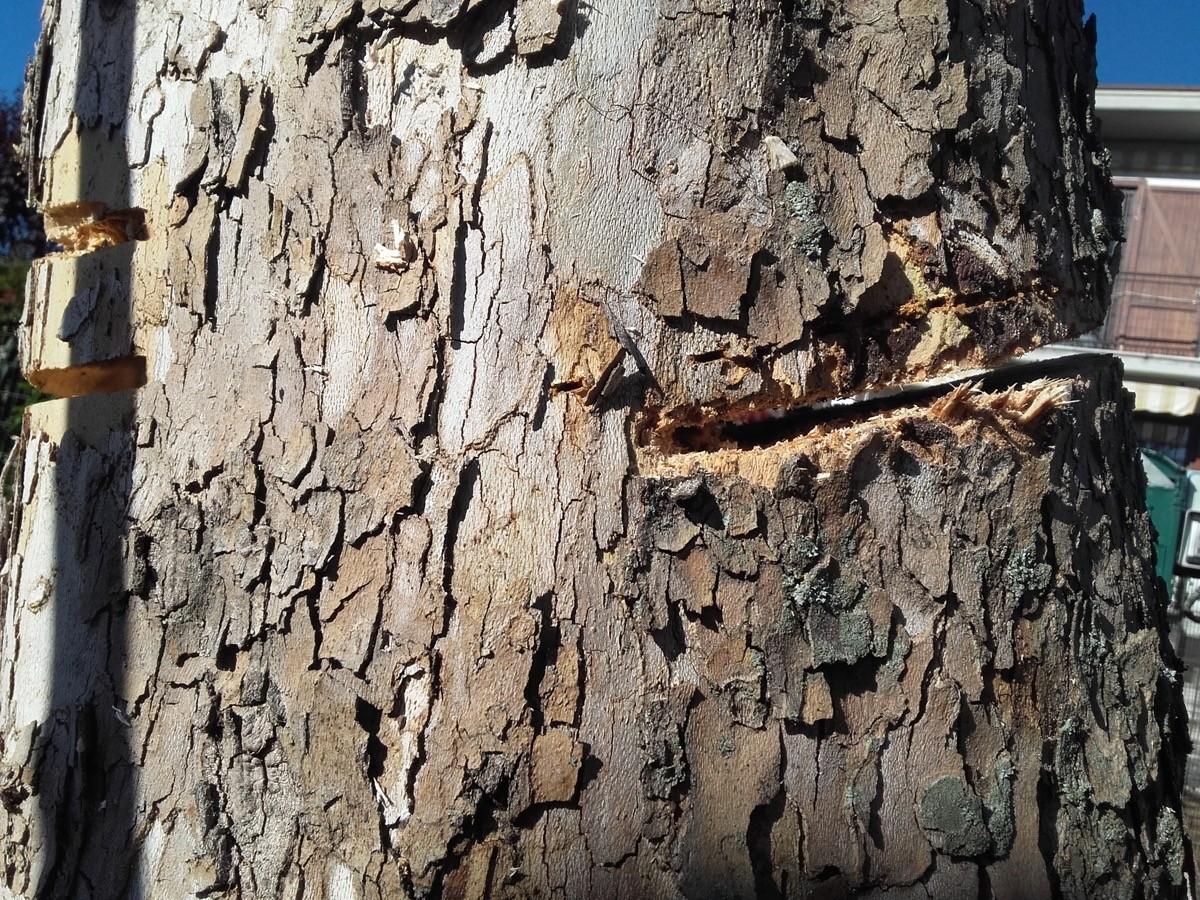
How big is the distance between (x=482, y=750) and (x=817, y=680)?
0.43 meters

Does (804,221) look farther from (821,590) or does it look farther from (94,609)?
(94,609)

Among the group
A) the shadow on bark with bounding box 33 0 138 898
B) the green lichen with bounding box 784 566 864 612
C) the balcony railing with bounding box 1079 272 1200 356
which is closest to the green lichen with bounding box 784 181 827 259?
the green lichen with bounding box 784 566 864 612

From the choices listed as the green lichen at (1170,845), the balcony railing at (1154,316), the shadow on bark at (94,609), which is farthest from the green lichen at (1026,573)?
the balcony railing at (1154,316)

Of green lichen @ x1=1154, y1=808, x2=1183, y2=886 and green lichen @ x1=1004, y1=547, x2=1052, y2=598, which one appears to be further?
green lichen @ x1=1154, y1=808, x2=1183, y2=886

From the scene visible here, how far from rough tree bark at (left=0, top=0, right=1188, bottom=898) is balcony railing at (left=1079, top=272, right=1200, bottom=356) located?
11.2 m

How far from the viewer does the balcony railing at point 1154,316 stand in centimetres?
1115

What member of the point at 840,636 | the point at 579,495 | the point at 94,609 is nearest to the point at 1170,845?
the point at 840,636

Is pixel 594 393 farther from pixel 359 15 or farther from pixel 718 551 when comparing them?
pixel 359 15

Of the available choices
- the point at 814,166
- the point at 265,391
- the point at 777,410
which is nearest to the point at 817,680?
the point at 777,410

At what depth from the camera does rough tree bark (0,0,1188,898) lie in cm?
115

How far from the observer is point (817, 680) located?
1.16m

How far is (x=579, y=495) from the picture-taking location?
1.16 meters

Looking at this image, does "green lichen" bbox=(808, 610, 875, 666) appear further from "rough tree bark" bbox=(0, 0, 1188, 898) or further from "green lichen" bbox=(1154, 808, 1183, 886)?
"green lichen" bbox=(1154, 808, 1183, 886)

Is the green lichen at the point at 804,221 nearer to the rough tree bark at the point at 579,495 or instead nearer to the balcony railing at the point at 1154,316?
the rough tree bark at the point at 579,495
